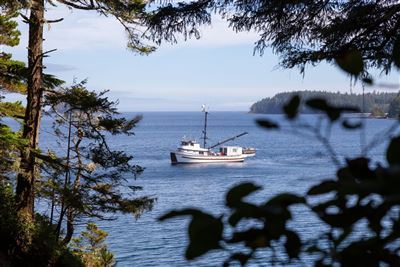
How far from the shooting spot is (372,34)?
14.6ft

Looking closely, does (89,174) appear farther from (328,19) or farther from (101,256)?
(328,19)

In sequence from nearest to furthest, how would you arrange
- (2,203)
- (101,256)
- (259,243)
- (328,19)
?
(259,243)
(328,19)
(2,203)
(101,256)

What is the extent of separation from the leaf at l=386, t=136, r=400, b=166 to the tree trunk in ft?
35.1

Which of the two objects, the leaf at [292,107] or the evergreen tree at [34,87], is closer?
the leaf at [292,107]

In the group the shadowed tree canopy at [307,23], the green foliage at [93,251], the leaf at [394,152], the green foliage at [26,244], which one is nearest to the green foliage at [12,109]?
the green foliage at [26,244]

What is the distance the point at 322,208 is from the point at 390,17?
386 centimetres

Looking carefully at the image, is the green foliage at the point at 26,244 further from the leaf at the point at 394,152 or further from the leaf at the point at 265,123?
the leaf at the point at 394,152

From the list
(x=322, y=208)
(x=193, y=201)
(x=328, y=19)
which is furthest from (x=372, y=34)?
(x=193, y=201)

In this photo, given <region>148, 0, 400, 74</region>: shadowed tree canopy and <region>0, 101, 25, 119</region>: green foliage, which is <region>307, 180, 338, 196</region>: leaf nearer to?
<region>148, 0, 400, 74</region>: shadowed tree canopy

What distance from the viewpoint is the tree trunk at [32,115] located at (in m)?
10.8

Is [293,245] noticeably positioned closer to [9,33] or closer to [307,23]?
[307,23]

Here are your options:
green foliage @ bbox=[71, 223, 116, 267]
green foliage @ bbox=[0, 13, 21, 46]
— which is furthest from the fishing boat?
green foliage @ bbox=[0, 13, 21, 46]

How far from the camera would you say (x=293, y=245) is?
812 mm

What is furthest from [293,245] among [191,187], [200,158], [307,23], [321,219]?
[200,158]
